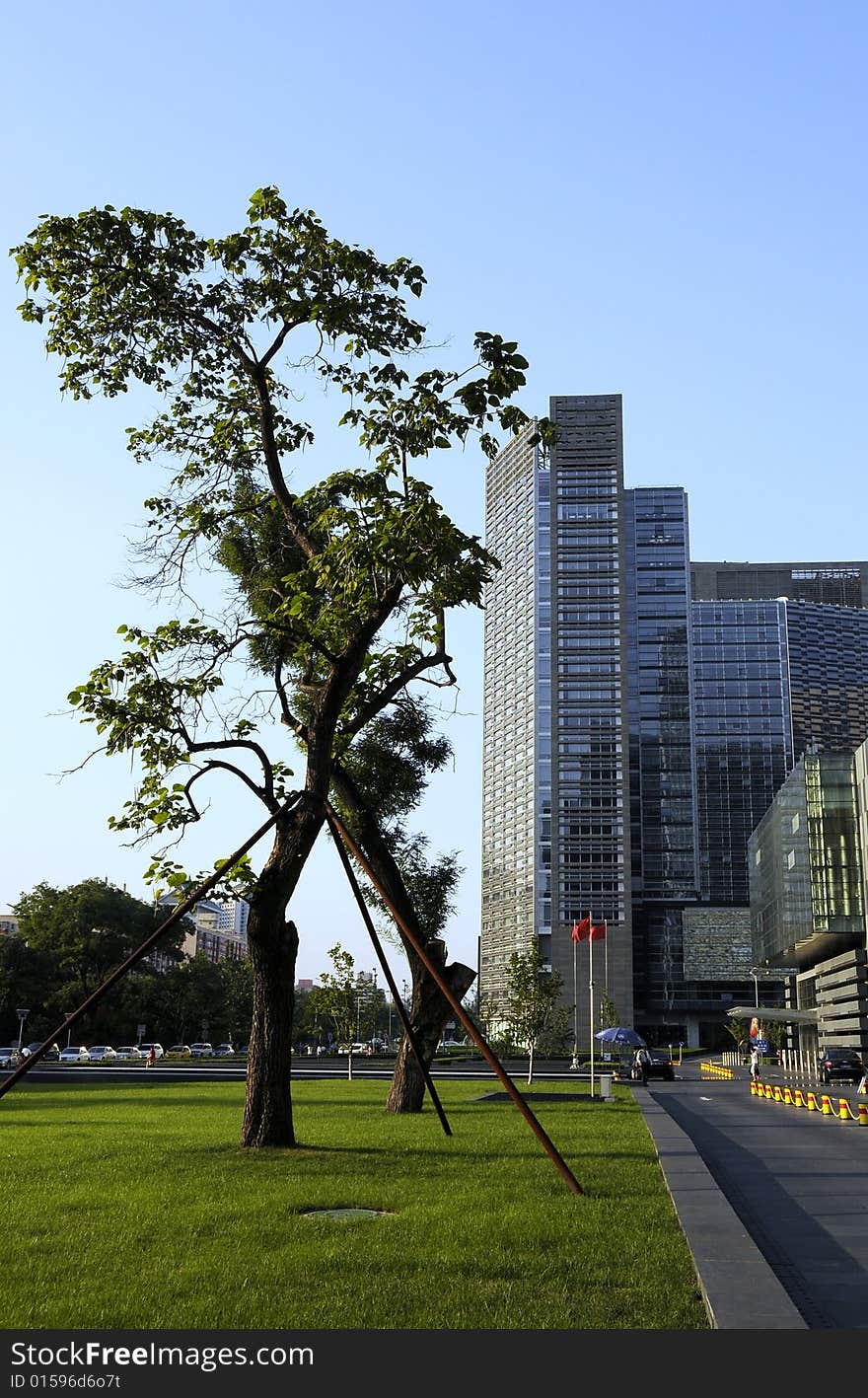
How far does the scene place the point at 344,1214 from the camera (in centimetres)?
967

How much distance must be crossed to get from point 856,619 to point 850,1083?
5826 inches

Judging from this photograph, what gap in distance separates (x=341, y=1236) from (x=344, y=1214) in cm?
123

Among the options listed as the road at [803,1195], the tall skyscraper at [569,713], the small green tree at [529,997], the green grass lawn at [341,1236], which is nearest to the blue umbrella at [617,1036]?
the small green tree at [529,997]

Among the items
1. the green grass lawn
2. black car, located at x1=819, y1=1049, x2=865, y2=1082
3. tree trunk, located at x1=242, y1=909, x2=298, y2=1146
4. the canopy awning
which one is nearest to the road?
the green grass lawn

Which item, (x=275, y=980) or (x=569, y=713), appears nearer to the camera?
(x=275, y=980)

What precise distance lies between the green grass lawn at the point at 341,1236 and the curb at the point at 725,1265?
0.15 m

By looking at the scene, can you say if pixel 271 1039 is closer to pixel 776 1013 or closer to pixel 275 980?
pixel 275 980

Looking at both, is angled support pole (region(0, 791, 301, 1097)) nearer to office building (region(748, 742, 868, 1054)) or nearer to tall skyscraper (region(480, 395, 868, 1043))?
office building (region(748, 742, 868, 1054))

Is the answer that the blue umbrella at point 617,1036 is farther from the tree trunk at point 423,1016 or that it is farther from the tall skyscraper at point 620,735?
Result: the tall skyscraper at point 620,735

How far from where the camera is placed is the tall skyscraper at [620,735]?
148500mm

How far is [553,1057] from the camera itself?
79.7 m

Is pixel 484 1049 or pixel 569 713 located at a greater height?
pixel 569 713

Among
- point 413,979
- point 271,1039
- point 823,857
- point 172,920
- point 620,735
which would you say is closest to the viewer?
point 172,920

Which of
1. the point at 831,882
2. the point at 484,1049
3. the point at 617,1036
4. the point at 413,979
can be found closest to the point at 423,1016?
the point at 413,979
